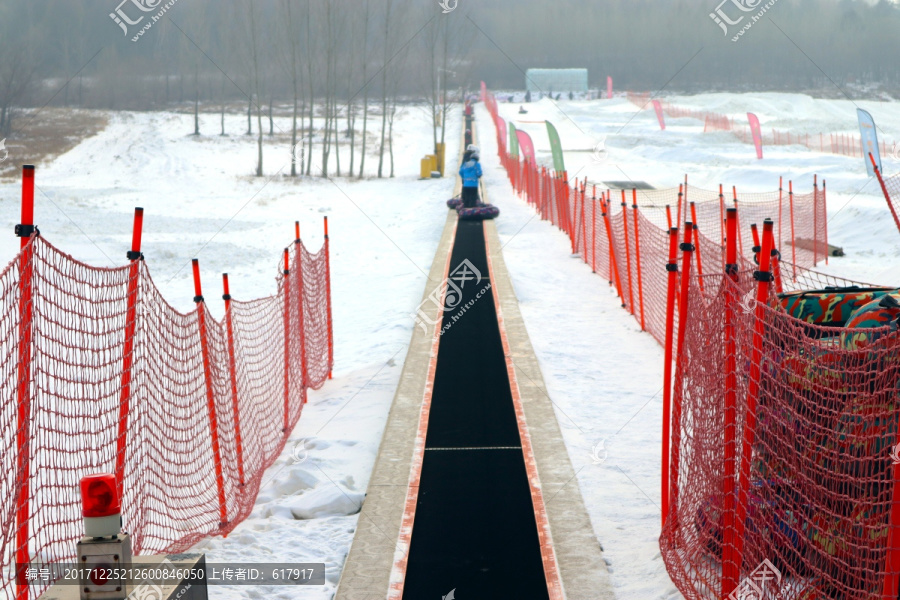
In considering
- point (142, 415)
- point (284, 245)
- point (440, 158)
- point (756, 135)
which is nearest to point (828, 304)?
point (142, 415)

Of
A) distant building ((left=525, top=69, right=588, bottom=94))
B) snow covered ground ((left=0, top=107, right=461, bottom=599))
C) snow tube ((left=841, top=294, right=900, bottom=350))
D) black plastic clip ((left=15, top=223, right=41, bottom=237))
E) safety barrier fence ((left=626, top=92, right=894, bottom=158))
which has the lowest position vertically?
snow covered ground ((left=0, top=107, right=461, bottom=599))

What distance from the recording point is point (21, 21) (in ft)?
317

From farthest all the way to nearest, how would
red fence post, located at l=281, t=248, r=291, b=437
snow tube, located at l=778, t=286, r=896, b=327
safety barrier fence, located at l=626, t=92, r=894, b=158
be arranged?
safety barrier fence, located at l=626, t=92, r=894, b=158, red fence post, located at l=281, t=248, r=291, b=437, snow tube, located at l=778, t=286, r=896, b=327

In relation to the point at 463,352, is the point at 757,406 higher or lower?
higher

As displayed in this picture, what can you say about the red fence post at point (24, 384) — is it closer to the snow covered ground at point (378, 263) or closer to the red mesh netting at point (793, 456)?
the snow covered ground at point (378, 263)

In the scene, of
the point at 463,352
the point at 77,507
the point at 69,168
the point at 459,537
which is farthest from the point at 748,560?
the point at 69,168

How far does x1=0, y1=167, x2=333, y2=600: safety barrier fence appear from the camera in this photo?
Result: 12.9 ft

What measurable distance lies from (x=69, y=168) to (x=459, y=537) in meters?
46.4

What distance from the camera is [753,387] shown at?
433cm

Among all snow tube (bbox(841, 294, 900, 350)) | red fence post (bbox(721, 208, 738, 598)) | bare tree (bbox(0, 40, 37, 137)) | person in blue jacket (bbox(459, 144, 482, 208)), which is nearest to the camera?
snow tube (bbox(841, 294, 900, 350))

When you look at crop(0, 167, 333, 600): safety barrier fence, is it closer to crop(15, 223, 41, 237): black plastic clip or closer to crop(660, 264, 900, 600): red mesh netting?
crop(15, 223, 41, 237): black plastic clip

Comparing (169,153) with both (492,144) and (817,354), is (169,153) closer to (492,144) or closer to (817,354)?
(492,144)

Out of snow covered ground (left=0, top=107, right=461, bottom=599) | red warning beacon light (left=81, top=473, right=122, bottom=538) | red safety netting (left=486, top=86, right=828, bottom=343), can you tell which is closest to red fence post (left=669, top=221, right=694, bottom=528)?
red safety netting (left=486, top=86, right=828, bottom=343)

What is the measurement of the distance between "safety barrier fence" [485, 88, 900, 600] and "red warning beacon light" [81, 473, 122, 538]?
9.43ft
